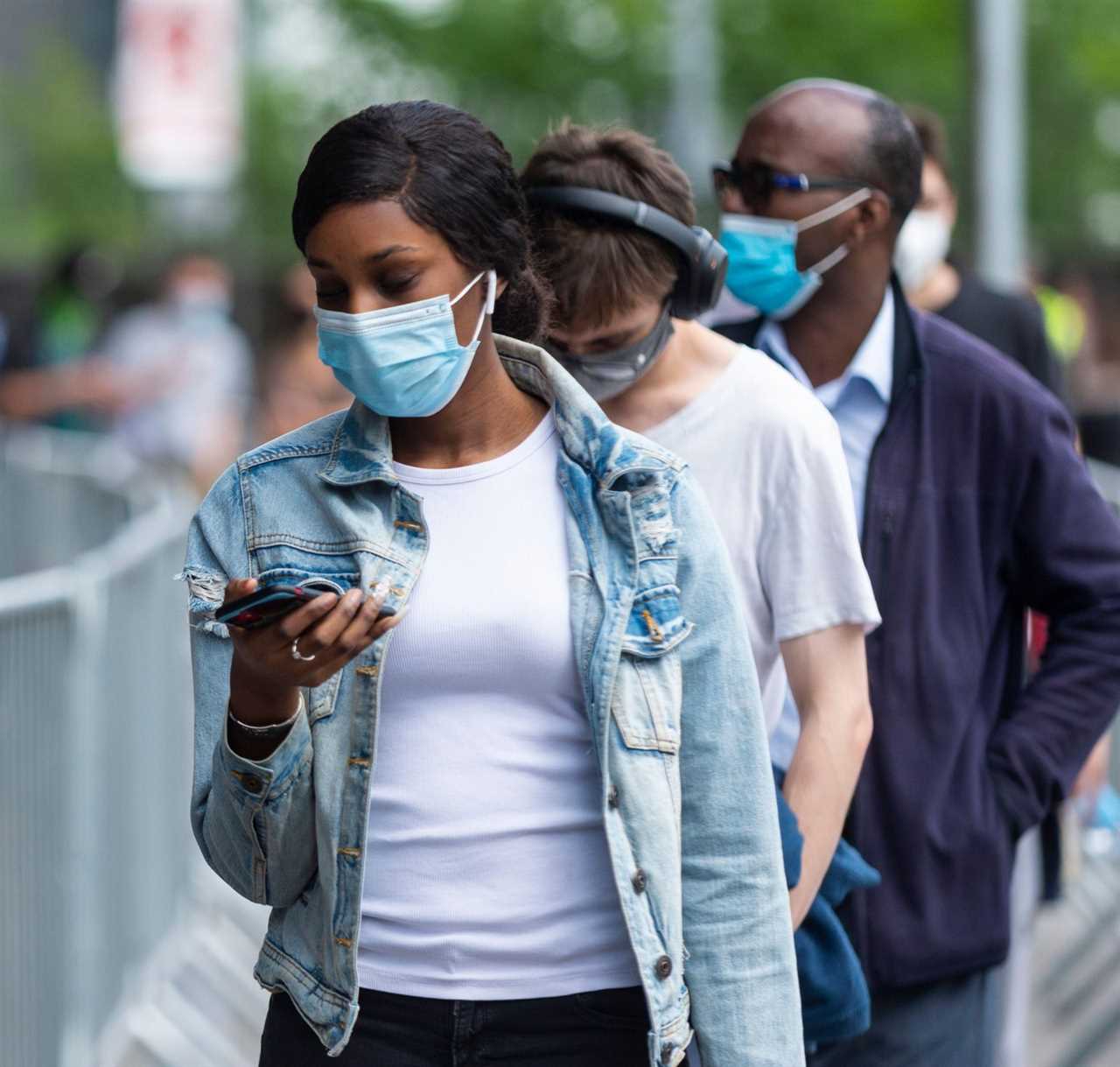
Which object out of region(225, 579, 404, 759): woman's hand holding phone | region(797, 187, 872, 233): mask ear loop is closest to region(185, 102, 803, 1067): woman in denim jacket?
region(225, 579, 404, 759): woman's hand holding phone

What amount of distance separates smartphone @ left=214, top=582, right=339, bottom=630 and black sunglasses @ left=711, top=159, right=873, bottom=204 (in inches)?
61.2

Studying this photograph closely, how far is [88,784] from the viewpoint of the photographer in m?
4.96

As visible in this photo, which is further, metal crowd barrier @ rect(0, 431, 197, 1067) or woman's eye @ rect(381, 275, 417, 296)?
metal crowd barrier @ rect(0, 431, 197, 1067)

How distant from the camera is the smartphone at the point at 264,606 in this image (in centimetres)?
217

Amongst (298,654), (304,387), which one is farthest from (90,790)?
(304,387)

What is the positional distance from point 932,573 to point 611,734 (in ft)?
3.26

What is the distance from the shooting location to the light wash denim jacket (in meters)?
2.45

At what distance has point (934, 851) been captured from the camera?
3246 millimetres

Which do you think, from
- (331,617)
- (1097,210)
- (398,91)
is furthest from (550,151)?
(1097,210)

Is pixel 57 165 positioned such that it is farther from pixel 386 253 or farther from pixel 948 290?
pixel 386 253

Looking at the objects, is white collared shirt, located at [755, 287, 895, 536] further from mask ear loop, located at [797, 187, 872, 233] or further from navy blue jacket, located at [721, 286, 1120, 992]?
mask ear loop, located at [797, 187, 872, 233]

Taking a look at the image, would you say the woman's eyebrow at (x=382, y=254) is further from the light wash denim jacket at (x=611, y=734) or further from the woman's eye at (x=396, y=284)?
the light wash denim jacket at (x=611, y=734)

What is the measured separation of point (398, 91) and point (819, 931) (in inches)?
803

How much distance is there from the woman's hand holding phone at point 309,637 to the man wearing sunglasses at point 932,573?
124cm
